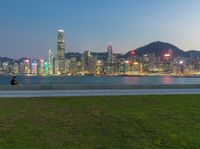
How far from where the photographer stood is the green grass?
32.1 ft

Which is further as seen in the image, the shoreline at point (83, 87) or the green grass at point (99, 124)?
the shoreline at point (83, 87)

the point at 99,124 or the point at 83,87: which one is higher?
the point at 83,87

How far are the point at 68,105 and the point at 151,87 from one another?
1186 cm

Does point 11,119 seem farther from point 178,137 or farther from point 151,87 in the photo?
point 151,87

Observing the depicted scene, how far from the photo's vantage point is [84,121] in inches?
480

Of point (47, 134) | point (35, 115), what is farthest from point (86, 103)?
point (47, 134)

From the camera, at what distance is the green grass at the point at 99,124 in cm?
977

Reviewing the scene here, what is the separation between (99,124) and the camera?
464 inches

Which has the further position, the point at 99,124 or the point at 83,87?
the point at 83,87

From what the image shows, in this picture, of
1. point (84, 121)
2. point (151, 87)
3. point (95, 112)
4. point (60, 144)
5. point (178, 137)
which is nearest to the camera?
point (60, 144)

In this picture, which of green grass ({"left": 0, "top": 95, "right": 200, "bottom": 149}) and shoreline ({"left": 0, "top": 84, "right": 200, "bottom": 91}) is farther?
shoreline ({"left": 0, "top": 84, "right": 200, "bottom": 91})

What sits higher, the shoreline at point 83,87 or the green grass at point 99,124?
the shoreline at point 83,87

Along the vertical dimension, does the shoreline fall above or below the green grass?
above

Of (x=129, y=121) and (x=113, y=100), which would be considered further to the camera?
(x=113, y=100)
